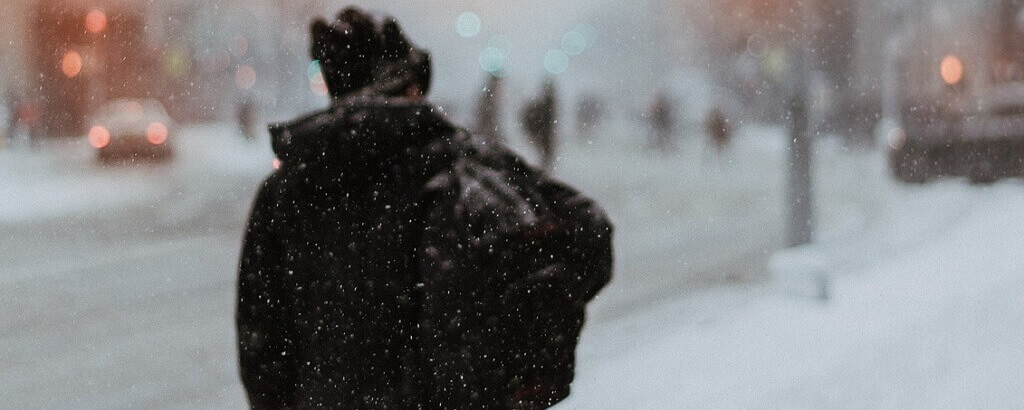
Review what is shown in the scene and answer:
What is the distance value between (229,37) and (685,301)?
49.8m

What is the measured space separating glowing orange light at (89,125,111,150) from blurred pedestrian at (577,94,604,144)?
18.0m

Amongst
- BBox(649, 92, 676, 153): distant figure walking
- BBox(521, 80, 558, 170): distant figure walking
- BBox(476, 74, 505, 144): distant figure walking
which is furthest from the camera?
BBox(649, 92, 676, 153): distant figure walking

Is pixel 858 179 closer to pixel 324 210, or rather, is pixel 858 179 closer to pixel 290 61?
pixel 324 210

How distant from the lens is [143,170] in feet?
72.6

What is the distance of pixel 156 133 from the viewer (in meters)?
24.9

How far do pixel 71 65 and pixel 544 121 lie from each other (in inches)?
1101

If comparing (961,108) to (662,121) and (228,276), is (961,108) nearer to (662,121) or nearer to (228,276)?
(228,276)

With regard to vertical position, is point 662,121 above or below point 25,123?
below

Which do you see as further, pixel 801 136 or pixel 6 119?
pixel 6 119

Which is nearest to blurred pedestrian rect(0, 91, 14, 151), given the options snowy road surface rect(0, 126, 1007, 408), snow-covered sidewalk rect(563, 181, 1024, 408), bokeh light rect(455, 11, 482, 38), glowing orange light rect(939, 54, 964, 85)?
snowy road surface rect(0, 126, 1007, 408)

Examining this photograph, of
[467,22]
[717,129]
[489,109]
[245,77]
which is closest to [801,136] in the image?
[489,109]

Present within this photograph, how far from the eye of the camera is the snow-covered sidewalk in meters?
5.09

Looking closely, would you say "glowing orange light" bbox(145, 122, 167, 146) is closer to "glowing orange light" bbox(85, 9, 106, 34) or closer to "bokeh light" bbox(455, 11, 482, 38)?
"glowing orange light" bbox(85, 9, 106, 34)

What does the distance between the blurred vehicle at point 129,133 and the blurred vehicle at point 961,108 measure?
17.3 m
